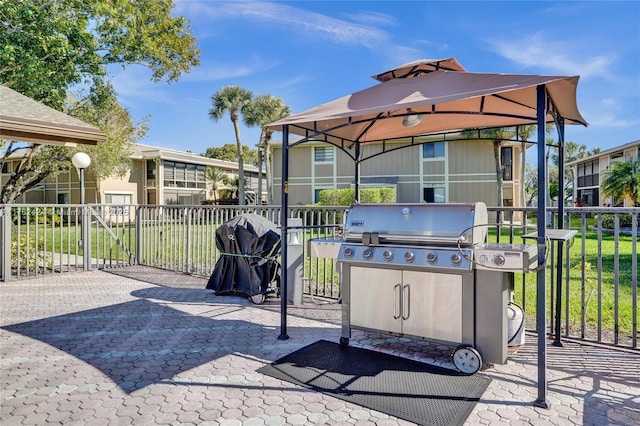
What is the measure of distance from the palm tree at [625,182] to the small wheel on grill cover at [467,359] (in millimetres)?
18106

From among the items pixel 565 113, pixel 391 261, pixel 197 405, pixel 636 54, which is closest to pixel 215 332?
pixel 197 405

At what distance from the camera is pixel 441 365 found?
2.90m

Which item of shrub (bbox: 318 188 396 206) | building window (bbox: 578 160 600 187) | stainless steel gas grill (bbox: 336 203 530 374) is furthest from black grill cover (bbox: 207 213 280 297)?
building window (bbox: 578 160 600 187)

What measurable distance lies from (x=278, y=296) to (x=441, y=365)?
273cm

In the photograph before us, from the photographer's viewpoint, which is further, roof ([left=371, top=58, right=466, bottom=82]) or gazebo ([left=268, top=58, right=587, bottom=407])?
roof ([left=371, top=58, right=466, bottom=82])

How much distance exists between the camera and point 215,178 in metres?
30.5

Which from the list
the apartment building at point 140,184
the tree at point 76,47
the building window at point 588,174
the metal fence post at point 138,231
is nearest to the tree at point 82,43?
the tree at point 76,47

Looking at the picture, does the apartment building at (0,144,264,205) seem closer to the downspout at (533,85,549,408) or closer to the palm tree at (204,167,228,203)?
the palm tree at (204,167,228,203)

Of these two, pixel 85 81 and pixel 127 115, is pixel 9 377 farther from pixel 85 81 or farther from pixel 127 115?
pixel 127 115

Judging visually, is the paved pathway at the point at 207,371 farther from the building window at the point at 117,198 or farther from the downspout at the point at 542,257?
the building window at the point at 117,198

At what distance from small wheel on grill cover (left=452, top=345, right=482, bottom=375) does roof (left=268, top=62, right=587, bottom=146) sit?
1.78m

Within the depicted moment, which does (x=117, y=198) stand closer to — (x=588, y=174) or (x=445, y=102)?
(x=445, y=102)

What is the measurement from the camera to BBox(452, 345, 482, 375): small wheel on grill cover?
2.69 meters

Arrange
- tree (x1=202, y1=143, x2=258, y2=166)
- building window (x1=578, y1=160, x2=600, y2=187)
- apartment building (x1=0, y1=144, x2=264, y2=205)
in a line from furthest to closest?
tree (x1=202, y1=143, x2=258, y2=166) → building window (x1=578, y1=160, x2=600, y2=187) → apartment building (x1=0, y1=144, x2=264, y2=205)
